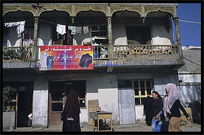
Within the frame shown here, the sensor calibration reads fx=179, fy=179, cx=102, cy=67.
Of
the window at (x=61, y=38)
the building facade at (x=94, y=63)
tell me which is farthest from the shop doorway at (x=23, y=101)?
the window at (x=61, y=38)

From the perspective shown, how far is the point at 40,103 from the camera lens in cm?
1080

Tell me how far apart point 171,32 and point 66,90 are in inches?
329

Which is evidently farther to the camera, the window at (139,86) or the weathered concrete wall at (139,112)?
the window at (139,86)

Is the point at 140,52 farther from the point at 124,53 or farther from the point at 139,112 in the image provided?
Result: the point at 139,112

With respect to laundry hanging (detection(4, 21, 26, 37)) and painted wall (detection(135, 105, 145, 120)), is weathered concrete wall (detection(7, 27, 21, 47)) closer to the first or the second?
laundry hanging (detection(4, 21, 26, 37))

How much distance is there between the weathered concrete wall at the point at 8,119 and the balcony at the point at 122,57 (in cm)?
264

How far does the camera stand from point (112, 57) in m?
10.4

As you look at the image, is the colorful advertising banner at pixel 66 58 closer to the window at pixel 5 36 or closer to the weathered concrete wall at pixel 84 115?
the weathered concrete wall at pixel 84 115

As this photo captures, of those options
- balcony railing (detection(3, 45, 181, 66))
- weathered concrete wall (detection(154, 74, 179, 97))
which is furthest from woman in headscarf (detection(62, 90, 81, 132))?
weathered concrete wall (detection(154, 74, 179, 97))

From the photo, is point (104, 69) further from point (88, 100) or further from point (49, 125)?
point (49, 125)

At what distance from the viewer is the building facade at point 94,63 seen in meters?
10.5

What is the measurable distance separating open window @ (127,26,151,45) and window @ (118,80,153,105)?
2878 mm

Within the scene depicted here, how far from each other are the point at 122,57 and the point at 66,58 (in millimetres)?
3303

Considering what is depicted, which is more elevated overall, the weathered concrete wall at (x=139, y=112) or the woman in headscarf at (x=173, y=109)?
the woman in headscarf at (x=173, y=109)
